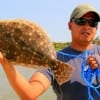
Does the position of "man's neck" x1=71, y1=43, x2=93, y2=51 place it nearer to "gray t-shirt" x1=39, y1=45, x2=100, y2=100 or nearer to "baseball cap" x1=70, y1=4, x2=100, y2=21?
"gray t-shirt" x1=39, y1=45, x2=100, y2=100

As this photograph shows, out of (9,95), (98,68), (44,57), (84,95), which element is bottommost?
(9,95)

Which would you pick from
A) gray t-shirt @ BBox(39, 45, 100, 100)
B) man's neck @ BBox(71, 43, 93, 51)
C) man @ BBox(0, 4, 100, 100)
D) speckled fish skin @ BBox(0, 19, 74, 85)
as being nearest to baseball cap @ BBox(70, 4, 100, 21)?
man @ BBox(0, 4, 100, 100)

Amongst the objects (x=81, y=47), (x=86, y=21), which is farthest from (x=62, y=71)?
(x=86, y=21)

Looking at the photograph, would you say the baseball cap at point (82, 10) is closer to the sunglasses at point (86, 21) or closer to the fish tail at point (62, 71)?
the sunglasses at point (86, 21)

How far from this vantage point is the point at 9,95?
53.9 feet

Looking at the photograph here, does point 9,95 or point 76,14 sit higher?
point 76,14

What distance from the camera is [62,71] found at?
453 centimetres

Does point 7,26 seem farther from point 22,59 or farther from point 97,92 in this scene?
point 97,92

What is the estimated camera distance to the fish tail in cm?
452

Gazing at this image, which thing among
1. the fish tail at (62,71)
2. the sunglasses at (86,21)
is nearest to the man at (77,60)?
the sunglasses at (86,21)

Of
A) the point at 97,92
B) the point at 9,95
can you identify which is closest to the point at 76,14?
the point at 97,92

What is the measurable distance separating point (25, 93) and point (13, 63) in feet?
1.62

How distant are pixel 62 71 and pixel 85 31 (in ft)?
2.29

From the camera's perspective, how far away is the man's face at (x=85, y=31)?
4961 millimetres
